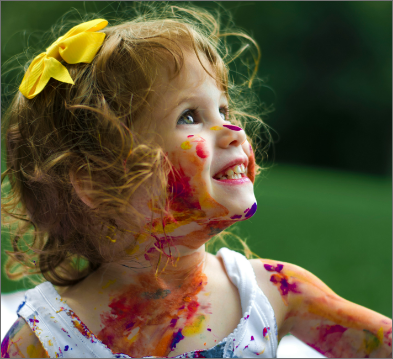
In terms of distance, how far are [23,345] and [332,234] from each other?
2.52m

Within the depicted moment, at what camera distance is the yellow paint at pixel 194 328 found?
3.18 ft

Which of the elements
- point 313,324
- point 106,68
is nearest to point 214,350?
point 313,324

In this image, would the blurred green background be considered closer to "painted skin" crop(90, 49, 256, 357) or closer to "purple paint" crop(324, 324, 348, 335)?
"purple paint" crop(324, 324, 348, 335)

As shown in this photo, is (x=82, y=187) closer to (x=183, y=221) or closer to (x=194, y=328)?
(x=183, y=221)

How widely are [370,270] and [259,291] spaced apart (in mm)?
1864

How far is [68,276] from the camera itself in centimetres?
115

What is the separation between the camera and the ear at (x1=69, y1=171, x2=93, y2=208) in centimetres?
93

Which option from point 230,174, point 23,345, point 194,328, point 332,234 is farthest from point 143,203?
point 332,234

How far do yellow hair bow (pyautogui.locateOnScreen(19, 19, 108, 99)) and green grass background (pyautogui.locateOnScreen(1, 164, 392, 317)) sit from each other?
1154 millimetres

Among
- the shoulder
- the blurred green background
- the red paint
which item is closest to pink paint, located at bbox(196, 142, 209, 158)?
the red paint

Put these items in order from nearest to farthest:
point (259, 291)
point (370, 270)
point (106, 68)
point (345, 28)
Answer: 1. point (106, 68)
2. point (259, 291)
3. point (370, 270)
4. point (345, 28)

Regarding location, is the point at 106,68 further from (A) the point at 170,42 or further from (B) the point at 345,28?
(B) the point at 345,28

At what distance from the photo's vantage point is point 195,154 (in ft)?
2.86

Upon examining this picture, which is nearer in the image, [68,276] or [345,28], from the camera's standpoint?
[68,276]
